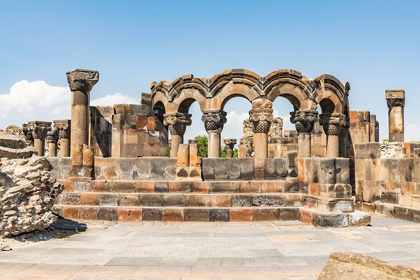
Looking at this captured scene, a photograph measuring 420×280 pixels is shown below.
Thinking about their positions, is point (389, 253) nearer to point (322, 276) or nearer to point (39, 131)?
point (322, 276)

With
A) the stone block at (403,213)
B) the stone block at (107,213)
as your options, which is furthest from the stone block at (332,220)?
the stone block at (107,213)

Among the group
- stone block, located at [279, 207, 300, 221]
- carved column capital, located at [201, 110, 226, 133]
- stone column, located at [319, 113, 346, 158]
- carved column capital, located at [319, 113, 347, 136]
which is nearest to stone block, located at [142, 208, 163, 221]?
stone block, located at [279, 207, 300, 221]

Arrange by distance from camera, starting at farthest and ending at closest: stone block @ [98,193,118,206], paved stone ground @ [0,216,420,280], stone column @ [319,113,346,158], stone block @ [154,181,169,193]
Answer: stone column @ [319,113,346,158], stone block @ [154,181,169,193], stone block @ [98,193,118,206], paved stone ground @ [0,216,420,280]

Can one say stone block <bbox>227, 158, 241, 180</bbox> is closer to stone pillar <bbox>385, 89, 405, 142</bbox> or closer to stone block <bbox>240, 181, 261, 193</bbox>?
stone block <bbox>240, 181, 261, 193</bbox>

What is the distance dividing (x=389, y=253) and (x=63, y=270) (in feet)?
12.8

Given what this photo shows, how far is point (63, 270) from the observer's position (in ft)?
13.4

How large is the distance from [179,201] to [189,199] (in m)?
0.21

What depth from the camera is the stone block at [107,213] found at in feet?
24.8

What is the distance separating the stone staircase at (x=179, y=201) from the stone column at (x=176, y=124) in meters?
5.77

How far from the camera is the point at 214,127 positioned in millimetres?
12906

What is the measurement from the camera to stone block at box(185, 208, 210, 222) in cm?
749

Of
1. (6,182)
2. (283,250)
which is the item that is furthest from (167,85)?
(283,250)

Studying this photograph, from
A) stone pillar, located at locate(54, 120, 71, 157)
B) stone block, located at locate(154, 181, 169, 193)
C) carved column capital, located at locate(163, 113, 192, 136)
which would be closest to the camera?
stone block, located at locate(154, 181, 169, 193)

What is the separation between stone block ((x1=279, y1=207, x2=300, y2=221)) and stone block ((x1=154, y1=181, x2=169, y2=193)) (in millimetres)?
2393
